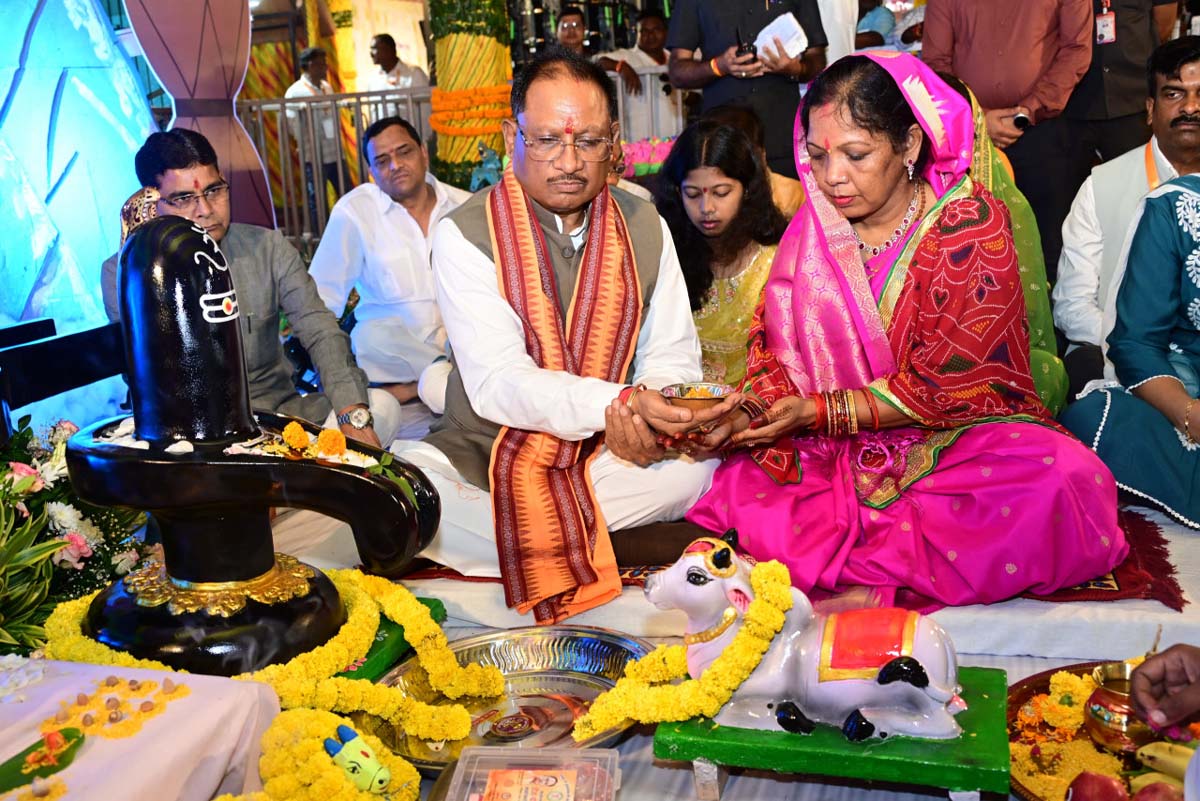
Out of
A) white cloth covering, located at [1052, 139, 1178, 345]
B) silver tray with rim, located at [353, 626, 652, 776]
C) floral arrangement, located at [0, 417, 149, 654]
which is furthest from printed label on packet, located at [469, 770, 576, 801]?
white cloth covering, located at [1052, 139, 1178, 345]

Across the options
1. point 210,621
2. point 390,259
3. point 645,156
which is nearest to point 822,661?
point 210,621

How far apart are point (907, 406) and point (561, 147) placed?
3.95 ft

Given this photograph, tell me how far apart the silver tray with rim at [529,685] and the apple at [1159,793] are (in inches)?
40.1

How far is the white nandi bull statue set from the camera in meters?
2.24

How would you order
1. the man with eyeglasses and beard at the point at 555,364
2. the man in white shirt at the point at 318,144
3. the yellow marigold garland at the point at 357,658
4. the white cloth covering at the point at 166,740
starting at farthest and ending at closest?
the man in white shirt at the point at 318,144 → the man with eyeglasses and beard at the point at 555,364 → the yellow marigold garland at the point at 357,658 → the white cloth covering at the point at 166,740

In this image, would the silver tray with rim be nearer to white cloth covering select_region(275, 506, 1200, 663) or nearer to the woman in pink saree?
white cloth covering select_region(275, 506, 1200, 663)

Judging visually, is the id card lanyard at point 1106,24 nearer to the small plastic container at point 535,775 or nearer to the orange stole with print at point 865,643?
the orange stole with print at point 865,643

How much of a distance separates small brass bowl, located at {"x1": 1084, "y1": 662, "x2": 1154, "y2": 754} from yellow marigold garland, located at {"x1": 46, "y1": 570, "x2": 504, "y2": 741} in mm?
1321

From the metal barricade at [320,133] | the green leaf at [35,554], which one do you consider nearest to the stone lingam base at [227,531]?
the green leaf at [35,554]

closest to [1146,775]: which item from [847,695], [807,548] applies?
[847,695]

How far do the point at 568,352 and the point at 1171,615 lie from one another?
1.76 meters

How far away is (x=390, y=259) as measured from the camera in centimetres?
601

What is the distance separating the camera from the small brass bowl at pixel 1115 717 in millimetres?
2350

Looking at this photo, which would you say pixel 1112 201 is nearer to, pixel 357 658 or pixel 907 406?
pixel 907 406
